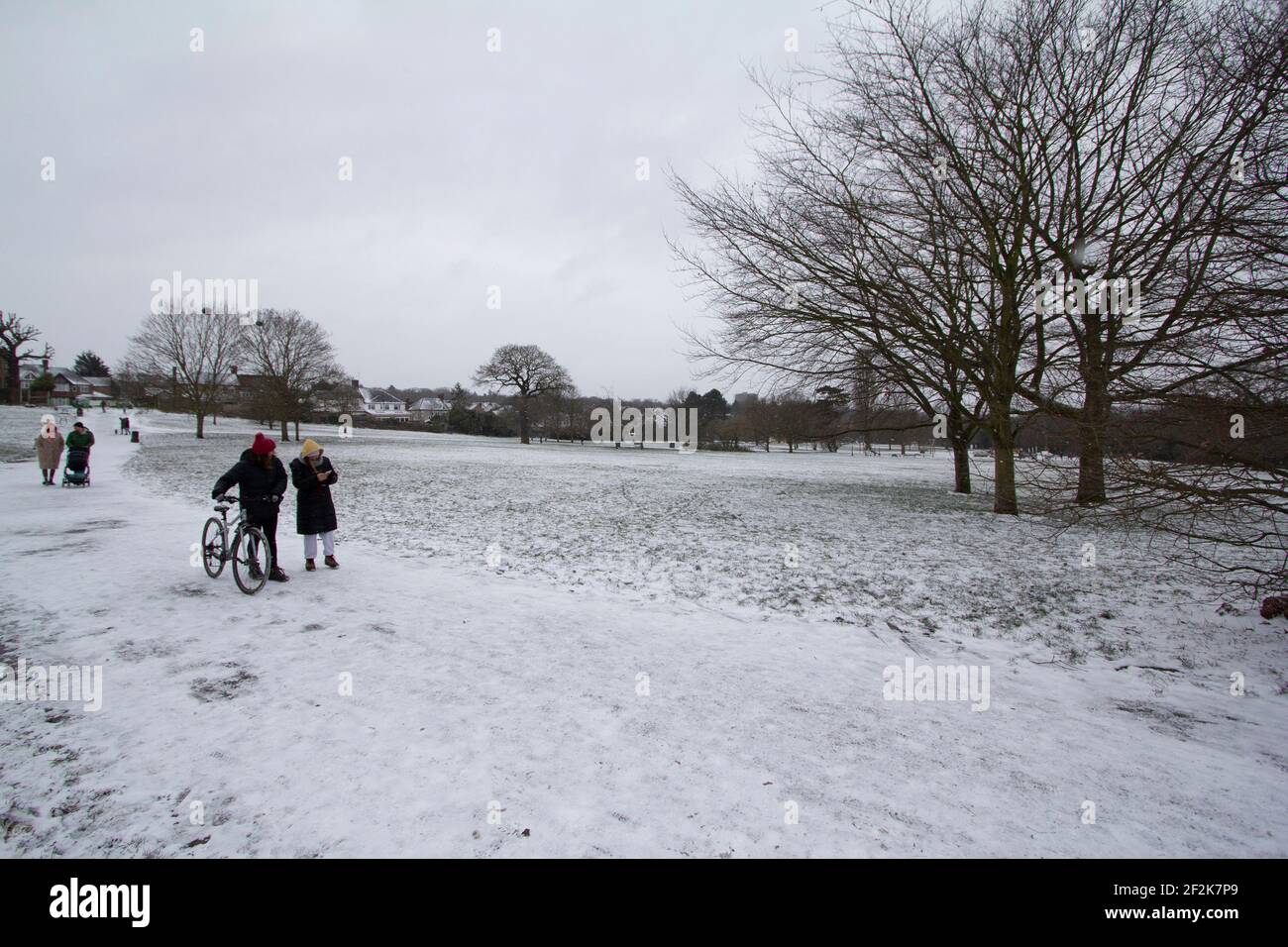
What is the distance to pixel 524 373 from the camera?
62.2 metres

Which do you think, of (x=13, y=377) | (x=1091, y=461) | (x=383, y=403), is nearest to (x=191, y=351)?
(x=13, y=377)

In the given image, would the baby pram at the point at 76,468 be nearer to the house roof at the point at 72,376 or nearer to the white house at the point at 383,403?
the white house at the point at 383,403

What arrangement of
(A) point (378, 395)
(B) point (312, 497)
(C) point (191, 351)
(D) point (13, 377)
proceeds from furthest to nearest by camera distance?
1. (A) point (378, 395)
2. (D) point (13, 377)
3. (C) point (191, 351)
4. (B) point (312, 497)

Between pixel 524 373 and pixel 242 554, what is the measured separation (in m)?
57.3

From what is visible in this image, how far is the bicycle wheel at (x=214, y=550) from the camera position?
6926 mm

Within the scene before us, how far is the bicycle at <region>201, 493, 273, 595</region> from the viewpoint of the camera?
6.66 meters

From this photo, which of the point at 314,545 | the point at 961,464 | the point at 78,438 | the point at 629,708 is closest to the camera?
the point at 629,708

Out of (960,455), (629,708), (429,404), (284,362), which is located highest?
(429,404)

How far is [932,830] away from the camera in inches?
118

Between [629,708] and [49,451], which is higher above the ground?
[49,451]

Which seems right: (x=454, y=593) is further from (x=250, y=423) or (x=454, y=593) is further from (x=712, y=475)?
(x=250, y=423)

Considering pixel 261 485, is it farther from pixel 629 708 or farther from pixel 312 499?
pixel 629 708

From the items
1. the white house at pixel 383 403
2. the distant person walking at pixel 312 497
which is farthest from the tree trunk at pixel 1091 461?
the white house at pixel 383 403

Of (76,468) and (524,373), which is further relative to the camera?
(524,373)
